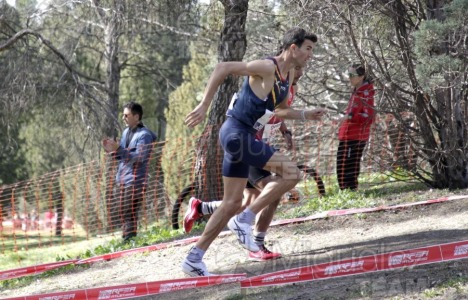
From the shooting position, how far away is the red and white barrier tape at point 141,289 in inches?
230

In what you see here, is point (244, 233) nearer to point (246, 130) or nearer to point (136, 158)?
point (246, 130)

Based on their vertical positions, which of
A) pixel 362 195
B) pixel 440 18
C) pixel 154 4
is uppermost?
pixel 154 4

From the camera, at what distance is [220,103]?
999 centimetres

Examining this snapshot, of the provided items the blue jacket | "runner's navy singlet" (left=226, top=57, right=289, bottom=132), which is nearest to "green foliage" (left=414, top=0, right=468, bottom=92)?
"runner's navy singlet" (left=226, top=57, right=289, bottom=132)

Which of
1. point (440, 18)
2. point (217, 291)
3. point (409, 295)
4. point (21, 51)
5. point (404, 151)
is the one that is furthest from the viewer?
point (21, 51)

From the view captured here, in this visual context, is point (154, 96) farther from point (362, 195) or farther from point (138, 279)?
point (138, 279)

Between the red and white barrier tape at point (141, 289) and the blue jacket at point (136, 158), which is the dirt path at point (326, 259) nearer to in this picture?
the red and white barrier tape at point (141, 289)

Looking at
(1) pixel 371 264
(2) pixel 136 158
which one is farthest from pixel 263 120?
(2) pixel 136 158

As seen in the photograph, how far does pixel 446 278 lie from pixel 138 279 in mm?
2925

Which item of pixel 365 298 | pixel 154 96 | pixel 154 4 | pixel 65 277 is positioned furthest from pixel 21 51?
pixel 154 96

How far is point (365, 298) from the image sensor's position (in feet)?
16.2

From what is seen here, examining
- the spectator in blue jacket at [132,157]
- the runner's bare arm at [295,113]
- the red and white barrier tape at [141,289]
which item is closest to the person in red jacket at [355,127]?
the runner's bare arm at [295,113]

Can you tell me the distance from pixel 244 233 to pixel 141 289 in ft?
3.30

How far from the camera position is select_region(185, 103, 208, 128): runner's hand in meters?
5.49
